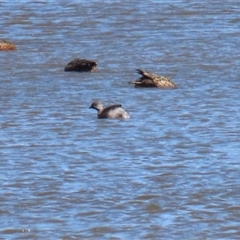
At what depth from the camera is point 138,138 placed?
1171cm

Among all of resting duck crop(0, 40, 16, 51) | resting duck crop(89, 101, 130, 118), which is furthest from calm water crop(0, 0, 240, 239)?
resting duck crop(0, 40, 16, 51)

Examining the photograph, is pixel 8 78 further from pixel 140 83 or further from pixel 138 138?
pixel 138 138

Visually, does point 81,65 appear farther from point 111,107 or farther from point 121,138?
point 121,138

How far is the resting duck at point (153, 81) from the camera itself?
14.9m

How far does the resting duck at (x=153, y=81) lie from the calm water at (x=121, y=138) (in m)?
0.14

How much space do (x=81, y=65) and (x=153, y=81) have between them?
5.78 feet

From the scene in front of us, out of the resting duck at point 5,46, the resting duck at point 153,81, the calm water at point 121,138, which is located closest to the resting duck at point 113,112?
the calm water at point 121,138

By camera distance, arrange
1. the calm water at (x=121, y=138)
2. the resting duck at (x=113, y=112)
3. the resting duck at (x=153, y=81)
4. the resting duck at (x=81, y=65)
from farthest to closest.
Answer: the resting duck at (x=81, y=65)
the resting duck at (x=153, y=81)
the resting duck at (x=113, y=112)
the calm water at (x=121, y=138)

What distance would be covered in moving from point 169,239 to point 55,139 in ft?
12.3

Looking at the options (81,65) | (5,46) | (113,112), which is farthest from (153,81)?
(5,46)

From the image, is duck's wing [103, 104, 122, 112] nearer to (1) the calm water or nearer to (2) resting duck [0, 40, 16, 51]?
(1) the calm water

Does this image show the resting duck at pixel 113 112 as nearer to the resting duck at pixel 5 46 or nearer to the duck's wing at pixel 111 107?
the duck's wing at pixel 111 107

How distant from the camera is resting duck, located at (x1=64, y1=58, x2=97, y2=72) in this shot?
16.4 m

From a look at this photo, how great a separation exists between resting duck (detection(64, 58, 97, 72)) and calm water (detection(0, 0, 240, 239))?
0.56 feet
